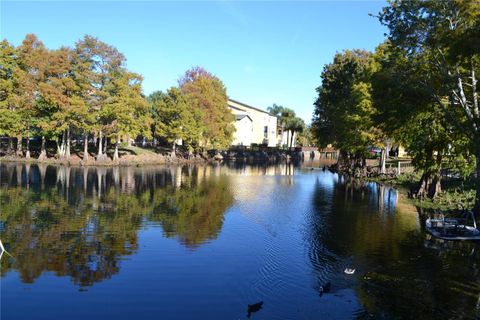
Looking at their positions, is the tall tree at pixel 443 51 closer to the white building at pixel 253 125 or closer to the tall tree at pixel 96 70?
the tall tree at pixel 96 70

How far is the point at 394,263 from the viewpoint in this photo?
2056cm

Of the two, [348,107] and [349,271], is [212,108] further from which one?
[349,271]

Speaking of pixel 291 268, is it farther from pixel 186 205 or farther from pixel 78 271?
pixel 186 205

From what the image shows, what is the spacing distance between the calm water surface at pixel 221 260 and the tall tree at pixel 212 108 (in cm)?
5519

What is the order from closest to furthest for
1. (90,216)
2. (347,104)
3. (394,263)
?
(394,263), (90,216), (347,104)

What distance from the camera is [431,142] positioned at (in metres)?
34.0

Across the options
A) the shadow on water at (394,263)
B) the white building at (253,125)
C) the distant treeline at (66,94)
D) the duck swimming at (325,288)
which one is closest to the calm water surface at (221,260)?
the shadow on water at (394,263)

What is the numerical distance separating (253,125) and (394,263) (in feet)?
424

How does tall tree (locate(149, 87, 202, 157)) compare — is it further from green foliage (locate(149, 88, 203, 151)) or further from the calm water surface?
the calm water surface

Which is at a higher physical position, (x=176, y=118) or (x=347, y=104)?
(x=347, y=104)

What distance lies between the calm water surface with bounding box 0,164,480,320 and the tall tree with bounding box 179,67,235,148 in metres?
55.2

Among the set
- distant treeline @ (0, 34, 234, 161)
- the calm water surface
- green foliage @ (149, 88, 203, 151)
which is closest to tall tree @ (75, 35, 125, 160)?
distant treeline @ (0, 34, 234, 161)

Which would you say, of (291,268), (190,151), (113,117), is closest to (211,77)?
(190,151)

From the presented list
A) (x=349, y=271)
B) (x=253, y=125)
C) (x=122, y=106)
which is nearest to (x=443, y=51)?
(x=349, y=271)
